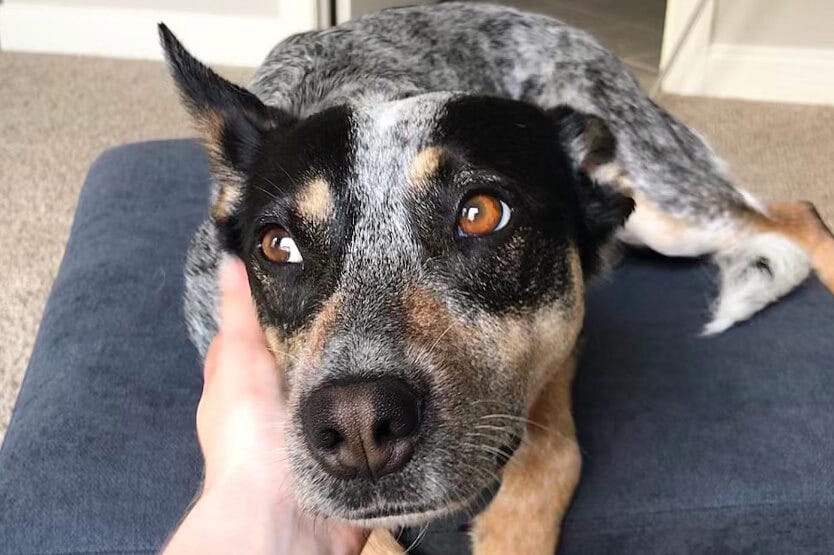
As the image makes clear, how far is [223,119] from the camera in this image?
1.56 meters

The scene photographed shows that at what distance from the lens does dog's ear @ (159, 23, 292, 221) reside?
5.06 feet

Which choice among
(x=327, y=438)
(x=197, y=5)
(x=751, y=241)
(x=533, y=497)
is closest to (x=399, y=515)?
(x=327, y=438)

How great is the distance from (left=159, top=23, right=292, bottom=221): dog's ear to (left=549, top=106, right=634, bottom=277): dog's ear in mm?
475

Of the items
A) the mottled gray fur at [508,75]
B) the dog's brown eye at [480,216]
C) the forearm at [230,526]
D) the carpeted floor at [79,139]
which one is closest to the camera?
the forearm at [230,526]

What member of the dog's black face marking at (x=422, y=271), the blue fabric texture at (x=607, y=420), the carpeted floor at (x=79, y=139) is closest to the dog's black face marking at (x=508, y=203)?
the dog's black face marking at (x=422, y=271)

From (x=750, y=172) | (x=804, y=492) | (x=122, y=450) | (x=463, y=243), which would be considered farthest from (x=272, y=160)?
(x=750, y=172)

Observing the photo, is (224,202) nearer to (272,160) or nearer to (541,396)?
(272,160)

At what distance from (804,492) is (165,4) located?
372 cm

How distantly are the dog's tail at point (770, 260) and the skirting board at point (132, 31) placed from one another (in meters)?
2.56

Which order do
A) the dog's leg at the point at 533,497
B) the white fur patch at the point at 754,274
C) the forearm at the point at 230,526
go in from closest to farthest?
1. the forearm at the point at 230,526
2. the dog's leg at the point at 533,497
3. the white fur patch at the point at 754,274

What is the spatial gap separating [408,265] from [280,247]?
20cm

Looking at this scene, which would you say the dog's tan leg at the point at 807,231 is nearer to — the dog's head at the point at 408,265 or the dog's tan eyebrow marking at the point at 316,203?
the dog's head at the point at 408,265

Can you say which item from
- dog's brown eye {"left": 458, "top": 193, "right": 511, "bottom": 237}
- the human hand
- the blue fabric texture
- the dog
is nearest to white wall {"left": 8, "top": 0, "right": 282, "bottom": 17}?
the blue fabric texture

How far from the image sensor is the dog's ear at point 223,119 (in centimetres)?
154
